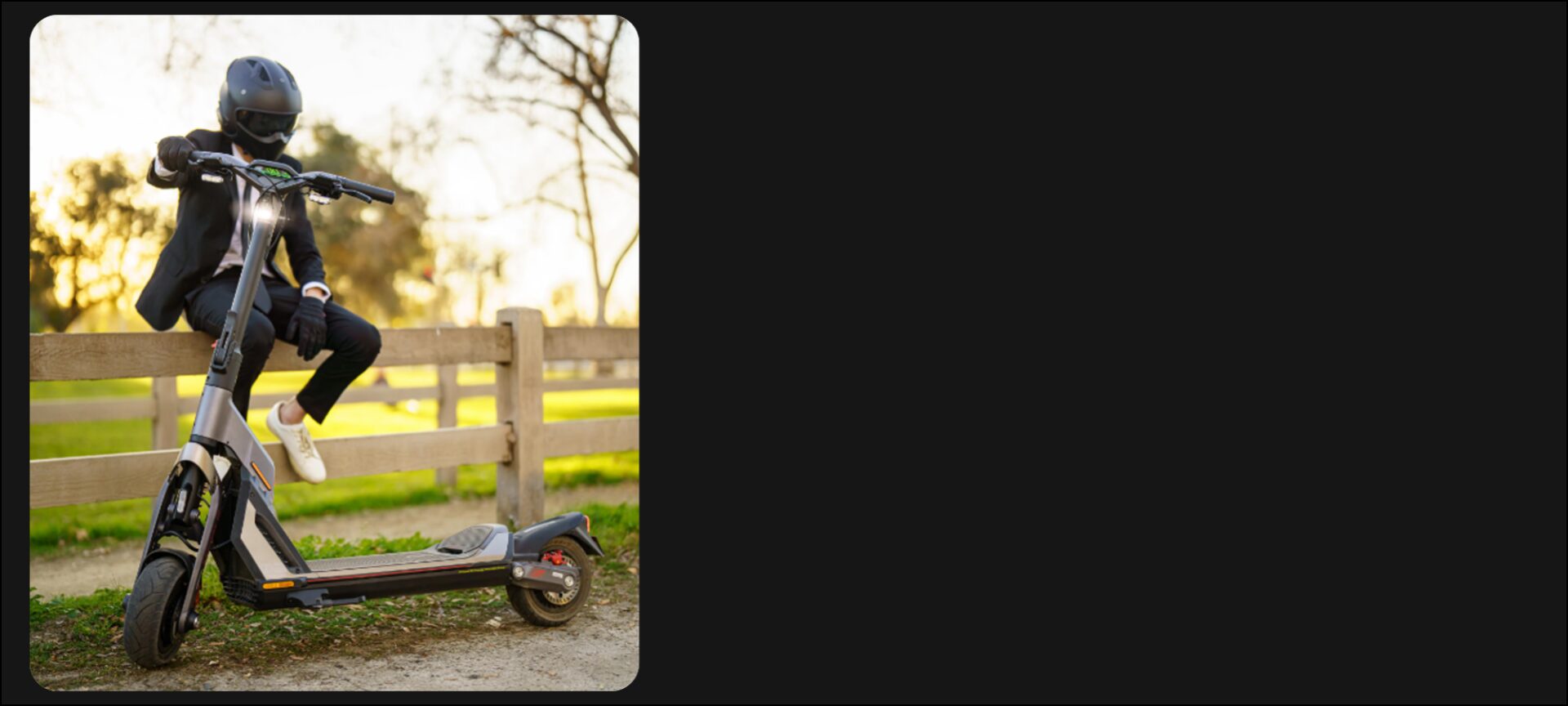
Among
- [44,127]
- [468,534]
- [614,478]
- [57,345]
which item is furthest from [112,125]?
[614,478]

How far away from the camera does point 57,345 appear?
3.46 meters

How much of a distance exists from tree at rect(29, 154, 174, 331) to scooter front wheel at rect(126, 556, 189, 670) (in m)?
1.80

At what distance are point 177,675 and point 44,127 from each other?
1.66 m

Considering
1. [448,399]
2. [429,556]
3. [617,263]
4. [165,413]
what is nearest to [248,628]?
[429,556]

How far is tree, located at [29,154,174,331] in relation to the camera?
4.37 metres

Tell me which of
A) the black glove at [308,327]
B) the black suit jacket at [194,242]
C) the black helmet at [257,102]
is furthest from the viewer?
the black glove at [308,327]

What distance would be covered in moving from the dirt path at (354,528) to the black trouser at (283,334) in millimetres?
975

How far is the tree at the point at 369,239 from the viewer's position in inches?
411

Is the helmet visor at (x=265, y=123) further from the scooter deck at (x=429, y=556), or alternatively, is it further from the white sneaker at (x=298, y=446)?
the scooter deck at (x=429, y=556)

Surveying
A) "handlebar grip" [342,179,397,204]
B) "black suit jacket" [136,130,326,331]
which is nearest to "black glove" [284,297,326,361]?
"black suit jacket" [136,130,326,331]

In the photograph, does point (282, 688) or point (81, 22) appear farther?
point (81, 22)

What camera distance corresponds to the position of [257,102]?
338 centimetres

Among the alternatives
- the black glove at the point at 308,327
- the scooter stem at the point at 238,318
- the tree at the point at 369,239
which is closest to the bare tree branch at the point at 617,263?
the tree at the point at 369,239

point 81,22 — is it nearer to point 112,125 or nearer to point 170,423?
point 112,125
